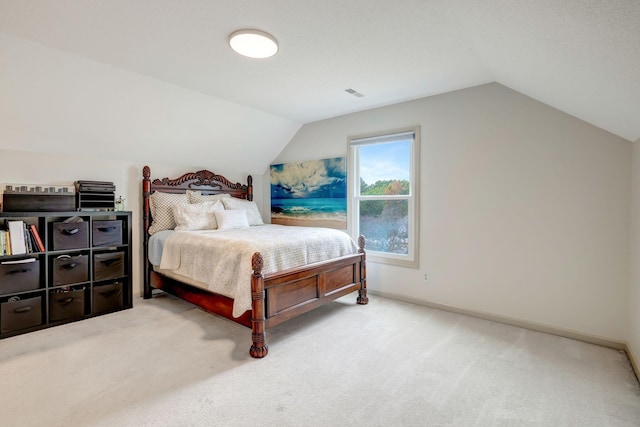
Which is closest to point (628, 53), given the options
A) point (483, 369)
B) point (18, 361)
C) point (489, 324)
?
point (483, 369)

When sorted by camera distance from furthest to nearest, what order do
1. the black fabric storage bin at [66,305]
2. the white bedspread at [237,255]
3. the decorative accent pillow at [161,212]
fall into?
the decorative accent pillow at [161,212], the black fabric storage bin at [66,305], the white bedspread at [237,255]

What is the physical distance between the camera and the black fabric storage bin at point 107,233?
10.8 feet

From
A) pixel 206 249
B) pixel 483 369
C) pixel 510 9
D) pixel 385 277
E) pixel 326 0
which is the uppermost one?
pixel 326 0

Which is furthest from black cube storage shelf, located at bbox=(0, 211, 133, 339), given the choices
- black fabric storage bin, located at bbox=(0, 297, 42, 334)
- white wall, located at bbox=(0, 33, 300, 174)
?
white wall, located at bbox=(0, 33, 300, 174)

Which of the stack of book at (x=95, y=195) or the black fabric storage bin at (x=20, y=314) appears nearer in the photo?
the black fabric storage bin at (x=20, y=314)

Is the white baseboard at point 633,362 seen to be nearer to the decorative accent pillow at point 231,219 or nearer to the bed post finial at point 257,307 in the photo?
the bed post finial at point 257,307

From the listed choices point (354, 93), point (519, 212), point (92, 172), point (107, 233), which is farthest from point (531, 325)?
point (92, 172)

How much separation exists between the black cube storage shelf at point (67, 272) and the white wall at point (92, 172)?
39 cm

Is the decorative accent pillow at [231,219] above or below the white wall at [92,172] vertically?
below

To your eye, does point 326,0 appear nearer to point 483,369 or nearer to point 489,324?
point 483,369

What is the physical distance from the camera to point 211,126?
4012mm

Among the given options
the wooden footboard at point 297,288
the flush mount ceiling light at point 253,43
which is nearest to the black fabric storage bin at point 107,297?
the wooden footboard at point 297,288

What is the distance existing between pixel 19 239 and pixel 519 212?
4.64 meters

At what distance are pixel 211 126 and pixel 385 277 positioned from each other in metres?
2.94
